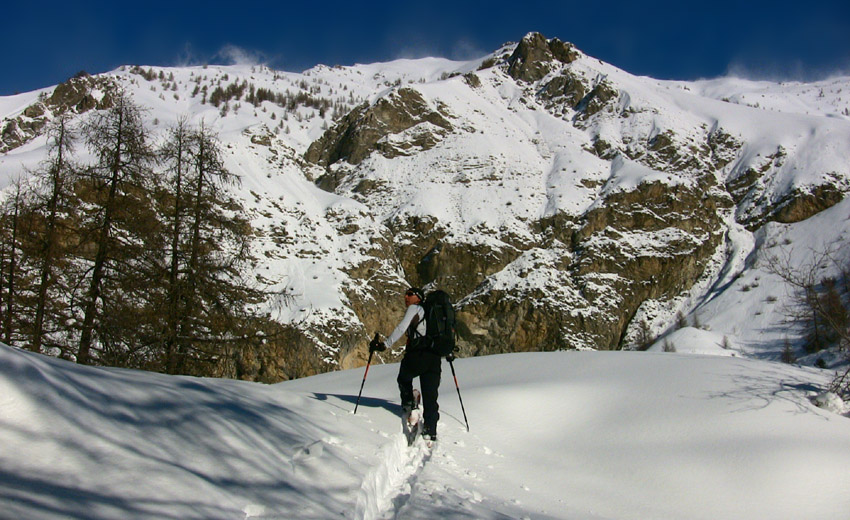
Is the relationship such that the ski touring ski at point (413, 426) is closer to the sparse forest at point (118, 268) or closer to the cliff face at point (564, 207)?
the sparse forest at point (118, 268)

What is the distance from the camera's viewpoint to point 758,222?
1759 inches

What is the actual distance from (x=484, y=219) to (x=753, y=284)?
21.6 metres

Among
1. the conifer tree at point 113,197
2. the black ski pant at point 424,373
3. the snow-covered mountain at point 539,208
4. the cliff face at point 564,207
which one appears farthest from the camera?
the cliff face at point 564,207

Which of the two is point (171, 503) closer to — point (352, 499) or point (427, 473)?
point (352, 499)

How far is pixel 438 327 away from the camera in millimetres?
5855

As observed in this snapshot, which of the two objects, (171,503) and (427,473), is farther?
(427,473)

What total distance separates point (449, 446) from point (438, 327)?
1.32 meters

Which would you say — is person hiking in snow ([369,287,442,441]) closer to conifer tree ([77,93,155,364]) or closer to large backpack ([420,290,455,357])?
large backpack ([420,290,455,357])

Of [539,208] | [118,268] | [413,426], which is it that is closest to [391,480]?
[413,426]

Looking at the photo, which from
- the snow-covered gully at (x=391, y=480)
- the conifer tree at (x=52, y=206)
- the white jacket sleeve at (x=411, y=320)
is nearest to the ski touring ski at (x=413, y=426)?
the snow-covered gully at (x=391, y=480)

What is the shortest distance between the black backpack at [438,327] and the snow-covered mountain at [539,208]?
23040 mm

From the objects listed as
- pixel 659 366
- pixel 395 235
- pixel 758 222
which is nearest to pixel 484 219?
pixel 395 235

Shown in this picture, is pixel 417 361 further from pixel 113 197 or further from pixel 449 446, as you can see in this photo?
pixel 113 197

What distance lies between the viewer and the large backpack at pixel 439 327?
230 inches
